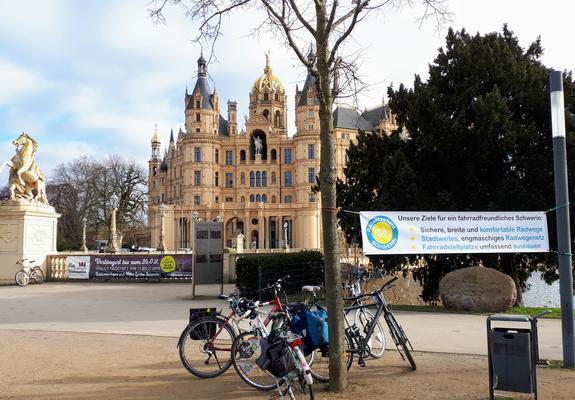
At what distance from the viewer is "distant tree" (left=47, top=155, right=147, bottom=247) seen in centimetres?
6475

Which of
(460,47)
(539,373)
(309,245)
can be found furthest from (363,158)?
(309,245)

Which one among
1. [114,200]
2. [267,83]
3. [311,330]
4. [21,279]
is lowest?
[21,279]

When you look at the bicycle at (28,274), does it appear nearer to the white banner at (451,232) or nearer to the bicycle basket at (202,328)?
the white banner at (451,232)

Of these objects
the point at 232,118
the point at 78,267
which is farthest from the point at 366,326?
the point at 232,118

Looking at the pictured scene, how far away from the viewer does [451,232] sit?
11320mm

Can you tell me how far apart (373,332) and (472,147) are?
31.3ft

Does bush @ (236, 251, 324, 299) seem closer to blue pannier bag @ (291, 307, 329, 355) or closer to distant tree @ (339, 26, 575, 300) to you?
distant tree @ (339, 26, 575, 300)

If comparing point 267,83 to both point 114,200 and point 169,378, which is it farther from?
point 169,378

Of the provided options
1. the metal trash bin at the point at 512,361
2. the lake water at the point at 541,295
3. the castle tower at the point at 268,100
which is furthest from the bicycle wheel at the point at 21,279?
the castle tower at the point at 268,100

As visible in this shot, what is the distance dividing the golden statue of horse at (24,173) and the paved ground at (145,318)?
5813mm

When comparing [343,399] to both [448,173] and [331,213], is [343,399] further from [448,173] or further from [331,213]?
[448,173]

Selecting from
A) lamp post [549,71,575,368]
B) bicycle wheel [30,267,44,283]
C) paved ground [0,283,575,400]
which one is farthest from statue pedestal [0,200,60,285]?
lamp post [549,71,575,368]

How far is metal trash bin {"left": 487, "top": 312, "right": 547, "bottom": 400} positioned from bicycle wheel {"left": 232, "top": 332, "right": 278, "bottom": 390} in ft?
7.89

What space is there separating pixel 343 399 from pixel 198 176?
100332 mm
